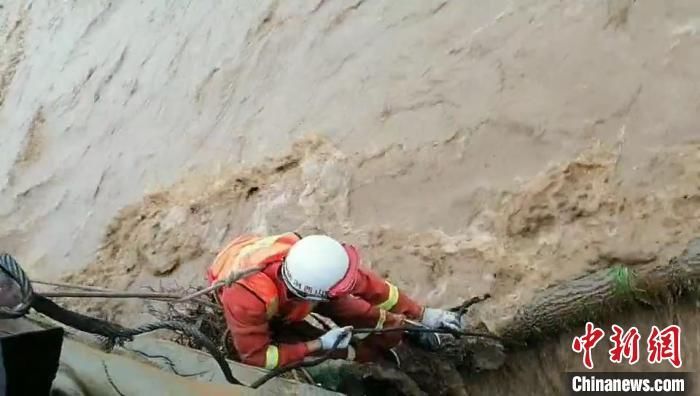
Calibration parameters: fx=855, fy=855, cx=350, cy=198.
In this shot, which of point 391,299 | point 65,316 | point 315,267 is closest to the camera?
point 65,316

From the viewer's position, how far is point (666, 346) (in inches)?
137

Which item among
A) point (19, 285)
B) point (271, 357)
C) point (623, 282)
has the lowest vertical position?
point (271, 357)

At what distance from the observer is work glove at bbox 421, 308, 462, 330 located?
3.85 meters

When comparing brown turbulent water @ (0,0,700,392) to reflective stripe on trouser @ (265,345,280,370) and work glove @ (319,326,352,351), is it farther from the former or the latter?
reflective stripe on trouser @ (265,345,280,370)

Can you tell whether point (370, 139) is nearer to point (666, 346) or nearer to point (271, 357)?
point (271, 357)

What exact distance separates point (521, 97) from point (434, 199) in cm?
74

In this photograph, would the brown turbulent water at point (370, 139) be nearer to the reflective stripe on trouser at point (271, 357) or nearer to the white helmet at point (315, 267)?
the white helmet at point (315, 267)

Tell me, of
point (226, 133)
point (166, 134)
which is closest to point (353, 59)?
point (226, 133)

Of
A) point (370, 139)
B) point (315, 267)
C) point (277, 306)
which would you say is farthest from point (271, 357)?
point (370, 139)

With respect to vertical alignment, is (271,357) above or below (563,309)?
below

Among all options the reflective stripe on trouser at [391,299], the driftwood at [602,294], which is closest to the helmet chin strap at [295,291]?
the reflective stripe on trouser at [391,299]

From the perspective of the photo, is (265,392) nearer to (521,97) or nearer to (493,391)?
(493,391)

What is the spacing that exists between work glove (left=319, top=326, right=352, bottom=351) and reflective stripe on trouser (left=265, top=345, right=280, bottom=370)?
0.70 feet

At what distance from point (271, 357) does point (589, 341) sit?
1.34 meters
